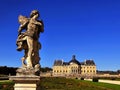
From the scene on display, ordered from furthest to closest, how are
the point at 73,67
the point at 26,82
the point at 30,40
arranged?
the point at 73,67 < the point at 30,40 < the point at 26,82

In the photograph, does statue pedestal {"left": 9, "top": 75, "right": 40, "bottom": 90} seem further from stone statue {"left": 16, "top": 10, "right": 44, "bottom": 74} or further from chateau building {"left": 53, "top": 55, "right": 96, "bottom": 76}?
chateau building {"left": 53, "top": 55, "right": 96, "bottom": 76}

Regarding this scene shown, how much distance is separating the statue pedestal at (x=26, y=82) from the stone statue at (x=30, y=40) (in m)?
0.26

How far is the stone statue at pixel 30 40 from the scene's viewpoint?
32.9ft

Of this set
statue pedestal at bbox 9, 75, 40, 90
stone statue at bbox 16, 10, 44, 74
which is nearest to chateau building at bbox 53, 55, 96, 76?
stone statue at bbox 16, 10, 44, 74

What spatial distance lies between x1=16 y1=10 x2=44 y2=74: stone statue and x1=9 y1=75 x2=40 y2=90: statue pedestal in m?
0.26

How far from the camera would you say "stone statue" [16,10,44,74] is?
10030mm

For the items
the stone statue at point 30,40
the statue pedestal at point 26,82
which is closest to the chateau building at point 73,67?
the stone statue at point 30,40

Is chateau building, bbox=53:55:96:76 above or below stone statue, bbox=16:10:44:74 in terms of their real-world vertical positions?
above

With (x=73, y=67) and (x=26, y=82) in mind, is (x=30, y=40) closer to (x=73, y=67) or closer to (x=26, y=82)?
(x=26, y=82)

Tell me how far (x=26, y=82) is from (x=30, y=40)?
1365 mm

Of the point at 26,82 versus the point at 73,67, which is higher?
the point at 73,67

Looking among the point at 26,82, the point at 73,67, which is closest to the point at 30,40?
the point at 26,82

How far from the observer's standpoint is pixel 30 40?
33.1ft

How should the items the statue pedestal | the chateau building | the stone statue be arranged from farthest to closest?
the chateau building < the stone statue < the statue pedestal
